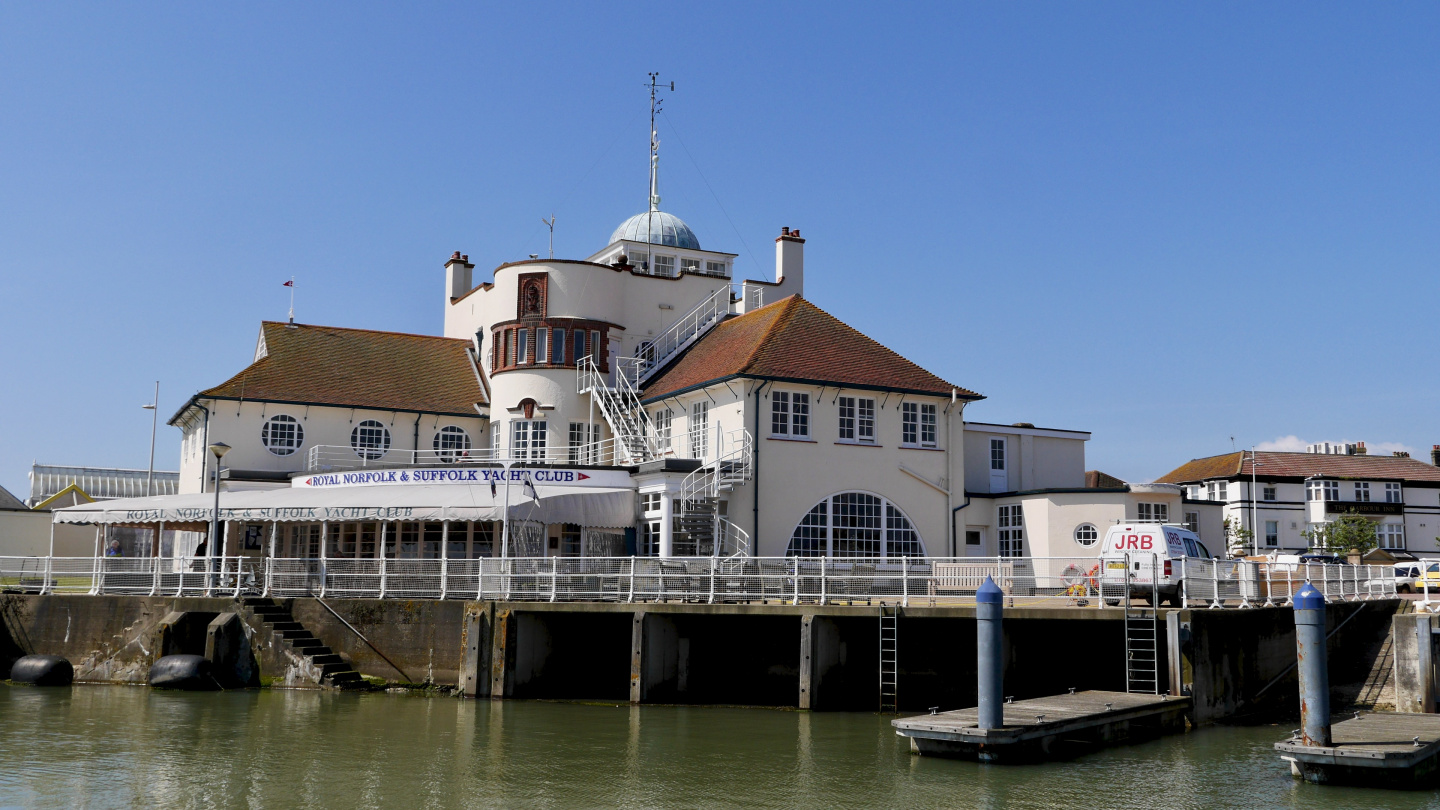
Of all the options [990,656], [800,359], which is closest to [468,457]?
[800,359]

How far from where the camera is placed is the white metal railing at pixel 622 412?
3550cm

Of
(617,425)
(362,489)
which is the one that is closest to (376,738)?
(362,489)

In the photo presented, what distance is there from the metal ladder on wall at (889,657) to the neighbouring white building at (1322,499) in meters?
47.1

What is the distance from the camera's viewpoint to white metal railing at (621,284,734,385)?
38.8 m

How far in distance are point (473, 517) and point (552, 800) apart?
13227 mm

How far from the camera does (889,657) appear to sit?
24000 mm

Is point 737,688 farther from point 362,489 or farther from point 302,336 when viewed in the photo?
point 302,336

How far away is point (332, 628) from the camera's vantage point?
2744 cm

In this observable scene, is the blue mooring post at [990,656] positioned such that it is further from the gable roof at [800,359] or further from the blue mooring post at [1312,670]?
the gable roof at [800,359]

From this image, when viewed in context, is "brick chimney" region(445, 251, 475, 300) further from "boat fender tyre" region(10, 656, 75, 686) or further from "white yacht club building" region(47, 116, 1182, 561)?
"boat fender tyre" region(10, 656, 75, 686)

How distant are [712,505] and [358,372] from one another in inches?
595

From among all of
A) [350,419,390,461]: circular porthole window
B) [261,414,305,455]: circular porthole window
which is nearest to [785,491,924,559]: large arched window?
[350,419,390,461]: circular porthole window

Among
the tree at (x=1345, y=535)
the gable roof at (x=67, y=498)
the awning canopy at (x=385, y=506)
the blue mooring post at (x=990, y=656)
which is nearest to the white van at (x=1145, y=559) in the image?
the blue mooring post at (x=990, y=656)

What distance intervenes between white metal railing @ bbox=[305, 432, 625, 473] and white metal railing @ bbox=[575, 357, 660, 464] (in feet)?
1.13
